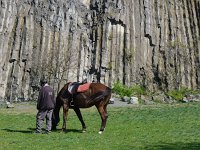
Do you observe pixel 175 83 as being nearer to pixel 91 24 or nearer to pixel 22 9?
pixel 91 24

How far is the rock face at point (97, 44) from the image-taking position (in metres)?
44.9

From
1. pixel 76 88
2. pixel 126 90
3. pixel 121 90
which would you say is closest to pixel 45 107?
pixel 76 88

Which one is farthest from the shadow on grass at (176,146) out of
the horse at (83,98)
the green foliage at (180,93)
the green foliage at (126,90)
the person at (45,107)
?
the green foliage at (180,93)

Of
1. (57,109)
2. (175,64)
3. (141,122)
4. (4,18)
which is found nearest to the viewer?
(57,109)

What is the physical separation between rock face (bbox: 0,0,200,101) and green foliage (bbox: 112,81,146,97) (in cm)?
95

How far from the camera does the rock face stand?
44938 millimetres

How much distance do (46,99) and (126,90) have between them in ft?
93.0

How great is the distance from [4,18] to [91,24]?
10564 millimetres

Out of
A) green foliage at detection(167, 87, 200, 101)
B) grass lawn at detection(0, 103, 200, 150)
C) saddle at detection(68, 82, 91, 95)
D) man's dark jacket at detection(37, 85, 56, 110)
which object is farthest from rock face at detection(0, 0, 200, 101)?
man's dark jacket at detection(37, 85, 56, 110)

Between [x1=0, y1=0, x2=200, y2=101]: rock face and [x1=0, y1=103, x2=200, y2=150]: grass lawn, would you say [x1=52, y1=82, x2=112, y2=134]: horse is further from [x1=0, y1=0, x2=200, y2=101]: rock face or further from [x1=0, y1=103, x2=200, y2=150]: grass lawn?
[x1=0, y1=0, x2=200, y2=101]: rock face

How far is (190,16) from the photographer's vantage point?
5072cm

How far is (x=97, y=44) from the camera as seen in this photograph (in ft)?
157

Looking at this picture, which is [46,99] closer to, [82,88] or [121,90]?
[82,88]

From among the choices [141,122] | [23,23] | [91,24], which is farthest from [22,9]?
[141,122]
